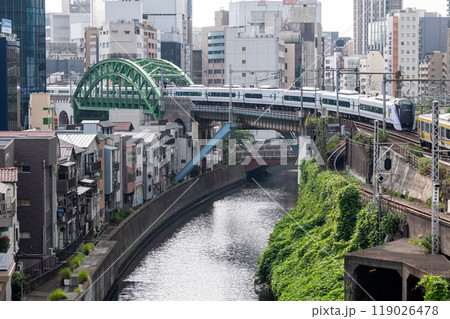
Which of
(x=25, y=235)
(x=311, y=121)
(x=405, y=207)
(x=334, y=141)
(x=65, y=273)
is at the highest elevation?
(x=311, y=121)

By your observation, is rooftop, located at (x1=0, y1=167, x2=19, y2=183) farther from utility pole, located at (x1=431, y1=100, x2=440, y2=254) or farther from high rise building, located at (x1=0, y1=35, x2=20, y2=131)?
high rise building, located at (x1=0, y1=35, x2=20, y2=131)

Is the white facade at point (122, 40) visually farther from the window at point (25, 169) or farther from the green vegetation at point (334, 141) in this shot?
the window at point (25, 169)

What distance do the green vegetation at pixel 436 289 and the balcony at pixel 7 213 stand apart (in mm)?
11906

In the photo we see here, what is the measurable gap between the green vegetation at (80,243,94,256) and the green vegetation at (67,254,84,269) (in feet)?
4.47

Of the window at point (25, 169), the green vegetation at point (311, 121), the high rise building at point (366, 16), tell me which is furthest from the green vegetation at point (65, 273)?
the high rise building at point (366, 16)

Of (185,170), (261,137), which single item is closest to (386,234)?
(185,170)

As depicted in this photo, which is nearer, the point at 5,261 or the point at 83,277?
the point at 5,261

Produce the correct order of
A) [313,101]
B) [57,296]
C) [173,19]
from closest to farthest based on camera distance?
[57,296], [313,101], [173,19]

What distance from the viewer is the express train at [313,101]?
44938 mm

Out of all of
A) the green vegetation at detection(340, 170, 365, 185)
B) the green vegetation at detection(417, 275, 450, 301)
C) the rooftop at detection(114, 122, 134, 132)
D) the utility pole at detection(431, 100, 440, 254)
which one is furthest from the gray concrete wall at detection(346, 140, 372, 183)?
the rooftop at detection(114, 122, 134, 132)

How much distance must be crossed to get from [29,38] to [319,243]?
131 ft

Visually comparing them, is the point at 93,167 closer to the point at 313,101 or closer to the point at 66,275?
the point at 66,275

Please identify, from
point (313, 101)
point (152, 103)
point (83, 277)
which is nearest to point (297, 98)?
point (313, 101)

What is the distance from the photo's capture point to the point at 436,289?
18.8 meters
